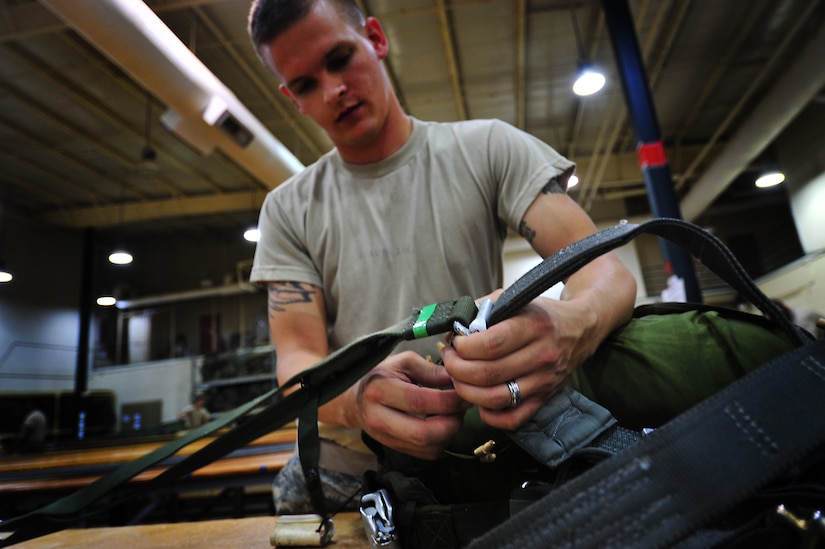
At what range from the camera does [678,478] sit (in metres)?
0.29

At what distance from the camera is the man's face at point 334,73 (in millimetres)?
925

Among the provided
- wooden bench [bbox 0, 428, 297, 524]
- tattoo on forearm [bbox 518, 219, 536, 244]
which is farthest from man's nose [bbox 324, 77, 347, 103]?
wooden bench [bbox 0, 428, 297, 524]

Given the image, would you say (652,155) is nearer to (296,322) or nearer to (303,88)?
(303,88)

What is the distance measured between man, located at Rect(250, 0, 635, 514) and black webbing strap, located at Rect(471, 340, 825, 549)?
0.50 metres

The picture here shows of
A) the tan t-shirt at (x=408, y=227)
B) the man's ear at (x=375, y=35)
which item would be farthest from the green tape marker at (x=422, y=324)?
the man's ear at (x=375, y=35)

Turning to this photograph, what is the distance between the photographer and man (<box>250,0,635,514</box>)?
887mm

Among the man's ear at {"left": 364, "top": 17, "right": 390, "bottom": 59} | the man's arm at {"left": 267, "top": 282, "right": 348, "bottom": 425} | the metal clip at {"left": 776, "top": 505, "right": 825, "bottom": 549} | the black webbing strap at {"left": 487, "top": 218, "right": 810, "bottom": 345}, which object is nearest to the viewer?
the metal clip at {"left": 776, "top": 505, "right": 825, "bottom": 549}

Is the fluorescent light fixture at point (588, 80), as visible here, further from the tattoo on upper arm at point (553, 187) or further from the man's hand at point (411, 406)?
the man's hand at point (411, 406)

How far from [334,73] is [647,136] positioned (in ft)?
9.26

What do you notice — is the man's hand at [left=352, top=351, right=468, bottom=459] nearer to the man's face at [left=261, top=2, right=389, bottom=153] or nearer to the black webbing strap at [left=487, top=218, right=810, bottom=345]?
the black webbing strap at [left=487, top=218, right=810, bottom=345]

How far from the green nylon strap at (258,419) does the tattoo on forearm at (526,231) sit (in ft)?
1.41

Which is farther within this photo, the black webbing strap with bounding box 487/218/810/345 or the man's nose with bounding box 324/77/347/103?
the man's nose with bounding box 324/77/347/103

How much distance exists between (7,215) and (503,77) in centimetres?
476

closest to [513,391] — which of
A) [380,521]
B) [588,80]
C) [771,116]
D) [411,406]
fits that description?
[411,406]
